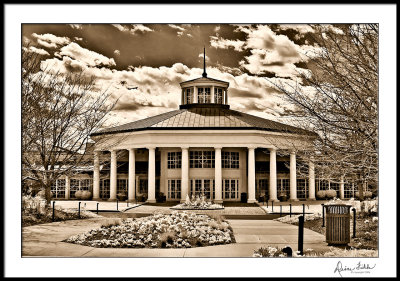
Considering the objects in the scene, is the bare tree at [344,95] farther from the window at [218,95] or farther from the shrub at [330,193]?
the window at [218,95]

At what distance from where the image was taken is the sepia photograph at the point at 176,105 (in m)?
13.0

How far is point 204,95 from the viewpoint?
104 feet

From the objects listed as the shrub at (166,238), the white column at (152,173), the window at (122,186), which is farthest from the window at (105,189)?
the shrub at (166,238)

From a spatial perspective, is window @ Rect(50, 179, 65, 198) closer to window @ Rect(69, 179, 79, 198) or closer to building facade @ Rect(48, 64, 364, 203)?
window @ Rect(69, 179, 79, 198)

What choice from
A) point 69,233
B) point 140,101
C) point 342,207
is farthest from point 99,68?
point 342,207

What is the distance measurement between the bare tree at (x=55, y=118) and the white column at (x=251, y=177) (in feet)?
41.4

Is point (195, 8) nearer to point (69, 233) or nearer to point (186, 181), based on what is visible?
point (69, 233)

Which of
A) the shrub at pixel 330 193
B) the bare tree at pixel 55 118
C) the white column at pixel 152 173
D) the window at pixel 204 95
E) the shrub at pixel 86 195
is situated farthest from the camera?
the window at pixel 204 95

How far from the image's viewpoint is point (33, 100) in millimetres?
15484

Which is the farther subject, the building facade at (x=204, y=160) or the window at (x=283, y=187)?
the window at (x=283, y=187)

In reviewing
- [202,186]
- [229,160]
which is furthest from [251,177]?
[202,186]

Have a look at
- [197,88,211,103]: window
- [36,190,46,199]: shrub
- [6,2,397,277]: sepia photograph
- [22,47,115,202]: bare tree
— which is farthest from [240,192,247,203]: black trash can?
[36,190,46,199]: shrub

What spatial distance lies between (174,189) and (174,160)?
2104mm

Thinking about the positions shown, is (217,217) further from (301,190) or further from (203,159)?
(301,190)
